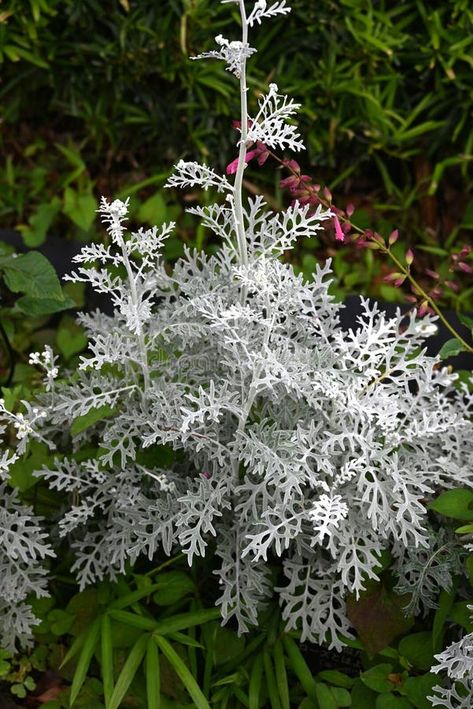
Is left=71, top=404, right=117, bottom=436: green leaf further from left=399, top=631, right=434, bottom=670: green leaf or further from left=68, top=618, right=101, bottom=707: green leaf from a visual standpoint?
left=399, top=631, right=434, bottom=670: green leaf

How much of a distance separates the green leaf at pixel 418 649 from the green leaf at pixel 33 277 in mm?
901

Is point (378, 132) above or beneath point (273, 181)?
above

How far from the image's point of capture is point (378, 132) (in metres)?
2.67

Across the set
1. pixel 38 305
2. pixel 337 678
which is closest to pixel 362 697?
pixel 337 678

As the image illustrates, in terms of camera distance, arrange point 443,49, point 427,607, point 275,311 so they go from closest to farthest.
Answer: point 275,311
point 427,607
point 443,49

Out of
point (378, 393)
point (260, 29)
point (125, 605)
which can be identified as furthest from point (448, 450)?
point (260, 29)

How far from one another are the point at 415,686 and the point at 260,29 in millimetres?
1927

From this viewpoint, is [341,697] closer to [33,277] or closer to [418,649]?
[418,649]

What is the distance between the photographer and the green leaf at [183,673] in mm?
1445

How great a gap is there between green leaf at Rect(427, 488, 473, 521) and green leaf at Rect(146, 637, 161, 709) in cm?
52

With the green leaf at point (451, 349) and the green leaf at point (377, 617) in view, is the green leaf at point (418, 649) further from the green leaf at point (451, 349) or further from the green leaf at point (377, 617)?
the green leaf at point (451, 349)

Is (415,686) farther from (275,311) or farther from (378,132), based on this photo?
(378,132)

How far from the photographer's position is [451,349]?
1.60 metres

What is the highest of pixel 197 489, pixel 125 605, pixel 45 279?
pixel 45 279
